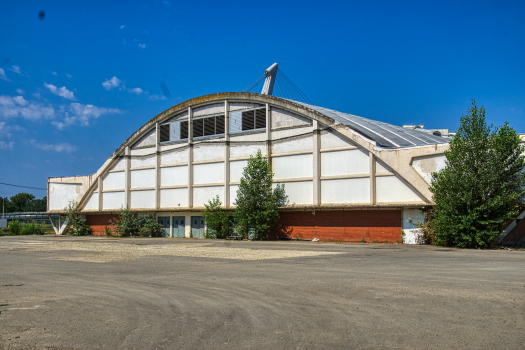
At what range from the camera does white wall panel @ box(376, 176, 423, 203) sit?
87.2 ft

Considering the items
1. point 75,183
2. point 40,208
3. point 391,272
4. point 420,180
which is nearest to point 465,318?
point 391,272

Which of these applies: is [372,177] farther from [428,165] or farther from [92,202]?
[92,202]

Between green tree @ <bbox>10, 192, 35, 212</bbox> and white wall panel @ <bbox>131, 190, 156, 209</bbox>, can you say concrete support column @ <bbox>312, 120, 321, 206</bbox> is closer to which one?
white wall panel @ <bbox>131, 190, 156, 209</bbox>

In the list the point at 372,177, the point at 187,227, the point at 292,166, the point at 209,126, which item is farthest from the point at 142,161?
the point at 372,177

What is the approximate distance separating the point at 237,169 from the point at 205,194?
142 inches

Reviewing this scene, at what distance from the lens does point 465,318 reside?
682cm

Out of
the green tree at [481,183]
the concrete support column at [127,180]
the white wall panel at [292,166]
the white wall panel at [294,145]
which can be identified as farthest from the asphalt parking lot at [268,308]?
the concrete support column at [127,180]

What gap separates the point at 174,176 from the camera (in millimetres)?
37812

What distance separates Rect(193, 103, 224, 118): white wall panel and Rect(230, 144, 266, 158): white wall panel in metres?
3.42

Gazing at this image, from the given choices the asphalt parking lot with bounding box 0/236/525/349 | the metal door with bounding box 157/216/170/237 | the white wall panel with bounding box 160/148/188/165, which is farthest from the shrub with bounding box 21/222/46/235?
the asphalt parking lot with bounding box 0/236/525/349

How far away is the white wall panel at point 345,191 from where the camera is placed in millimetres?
28273

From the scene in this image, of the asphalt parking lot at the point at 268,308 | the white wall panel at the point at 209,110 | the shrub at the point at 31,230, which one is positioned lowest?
the shrub at the point at 31,230

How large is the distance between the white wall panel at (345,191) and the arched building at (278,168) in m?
0.06

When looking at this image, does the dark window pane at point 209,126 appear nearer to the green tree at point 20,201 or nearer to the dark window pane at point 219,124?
the dark window pane at point 219,124
